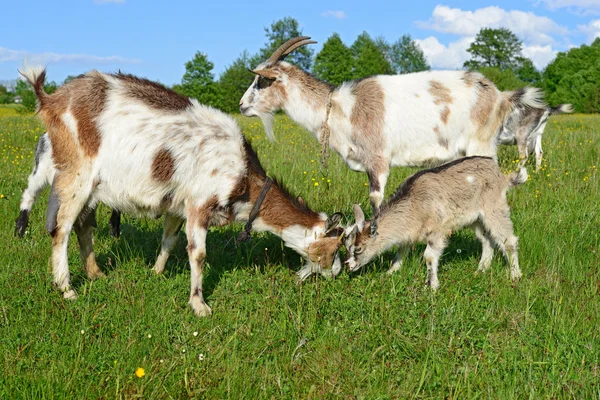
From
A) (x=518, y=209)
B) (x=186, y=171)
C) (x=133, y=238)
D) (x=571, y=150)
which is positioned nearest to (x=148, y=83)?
(x=186, y=171)

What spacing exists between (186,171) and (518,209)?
442 centimetres

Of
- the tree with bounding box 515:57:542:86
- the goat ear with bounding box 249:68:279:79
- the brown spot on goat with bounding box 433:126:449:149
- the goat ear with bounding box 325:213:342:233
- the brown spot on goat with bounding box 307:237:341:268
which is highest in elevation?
the goat ear with bounding box 249:68:279:79

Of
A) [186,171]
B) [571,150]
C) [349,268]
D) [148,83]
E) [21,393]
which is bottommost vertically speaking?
[571,150]

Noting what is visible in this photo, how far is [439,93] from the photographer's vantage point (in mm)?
6723

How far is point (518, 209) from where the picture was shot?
23.2 ft

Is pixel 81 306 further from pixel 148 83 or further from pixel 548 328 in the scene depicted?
pixel 548 328

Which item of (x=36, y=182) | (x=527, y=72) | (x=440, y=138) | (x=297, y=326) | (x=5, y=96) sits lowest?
(x=5, y=96)

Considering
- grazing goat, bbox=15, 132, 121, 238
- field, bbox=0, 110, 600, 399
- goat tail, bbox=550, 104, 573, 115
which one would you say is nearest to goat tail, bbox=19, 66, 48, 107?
grazing goat, bbox=15, 132, 121, 238

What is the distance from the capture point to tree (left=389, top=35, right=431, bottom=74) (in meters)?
83.1

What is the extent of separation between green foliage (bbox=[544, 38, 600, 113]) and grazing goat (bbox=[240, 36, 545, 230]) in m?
53.4

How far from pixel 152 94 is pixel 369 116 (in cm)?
261

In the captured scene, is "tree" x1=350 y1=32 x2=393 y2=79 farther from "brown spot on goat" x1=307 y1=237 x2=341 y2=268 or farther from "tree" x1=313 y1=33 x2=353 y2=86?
"brown spot on goat" x1=307 y1=237 x2=341 y2=268

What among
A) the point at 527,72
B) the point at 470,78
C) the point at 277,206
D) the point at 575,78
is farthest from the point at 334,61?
the point at 277,206

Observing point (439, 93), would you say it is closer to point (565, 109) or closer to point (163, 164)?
point (163, 164)
